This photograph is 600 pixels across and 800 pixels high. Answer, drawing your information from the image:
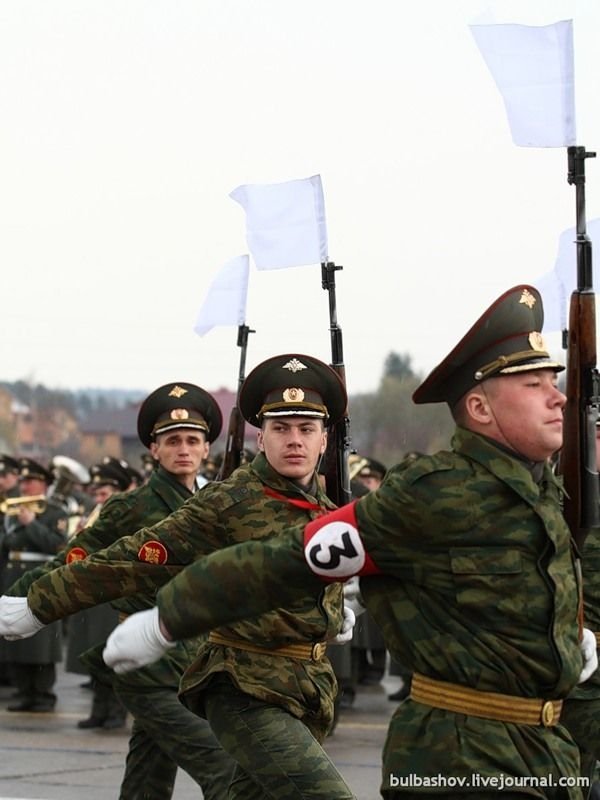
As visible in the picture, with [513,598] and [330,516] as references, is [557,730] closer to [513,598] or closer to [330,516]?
[513,598]

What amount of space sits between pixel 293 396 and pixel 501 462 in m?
2.70

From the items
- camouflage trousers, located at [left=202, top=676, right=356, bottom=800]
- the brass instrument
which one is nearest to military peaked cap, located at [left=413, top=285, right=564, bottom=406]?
camouflage trousers, located at [left=202, top=676, right=356, bottom=800]

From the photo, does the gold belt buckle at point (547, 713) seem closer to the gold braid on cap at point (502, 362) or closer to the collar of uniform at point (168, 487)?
the gold braid on cap at point (502, 362)

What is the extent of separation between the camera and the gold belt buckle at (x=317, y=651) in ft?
22.7

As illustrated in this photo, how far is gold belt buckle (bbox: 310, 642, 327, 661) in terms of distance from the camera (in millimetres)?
6906

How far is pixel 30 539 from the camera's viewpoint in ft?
54.1

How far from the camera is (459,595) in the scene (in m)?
4.79

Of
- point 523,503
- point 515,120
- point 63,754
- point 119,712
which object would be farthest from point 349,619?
point 119,712

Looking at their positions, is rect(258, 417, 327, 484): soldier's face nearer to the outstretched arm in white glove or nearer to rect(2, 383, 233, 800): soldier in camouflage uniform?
the outstretched arm in white glove

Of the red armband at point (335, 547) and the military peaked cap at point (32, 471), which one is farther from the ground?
the red armband at point (335, 547)

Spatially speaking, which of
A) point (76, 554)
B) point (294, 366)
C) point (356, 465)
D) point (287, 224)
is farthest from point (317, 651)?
point (356, 465)

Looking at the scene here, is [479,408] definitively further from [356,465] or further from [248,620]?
[356,465]

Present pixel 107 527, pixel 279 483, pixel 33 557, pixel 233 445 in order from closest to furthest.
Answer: pixel 279 483
pixel 107 527
pixel 233 445
pixel 33 557

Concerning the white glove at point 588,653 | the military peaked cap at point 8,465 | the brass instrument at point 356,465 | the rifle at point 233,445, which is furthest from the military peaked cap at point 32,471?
the white glove at point 588,653
